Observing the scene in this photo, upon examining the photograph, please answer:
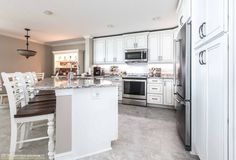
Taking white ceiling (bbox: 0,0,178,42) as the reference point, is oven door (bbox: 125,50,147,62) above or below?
below

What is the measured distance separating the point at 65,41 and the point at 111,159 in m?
6.35

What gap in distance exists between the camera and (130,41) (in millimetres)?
5348

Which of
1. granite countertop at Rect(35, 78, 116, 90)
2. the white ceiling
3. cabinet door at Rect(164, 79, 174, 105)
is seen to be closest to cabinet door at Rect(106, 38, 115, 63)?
the white ceiling

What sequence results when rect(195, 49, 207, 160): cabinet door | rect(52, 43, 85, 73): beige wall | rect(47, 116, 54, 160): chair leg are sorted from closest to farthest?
1. rect(195, 49, 207, 160): cabinet door
2. rect(47, 116, 54, 160): chair leg
3. rect(52, 43, 85, 73): beige wall

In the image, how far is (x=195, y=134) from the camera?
1.84 metres

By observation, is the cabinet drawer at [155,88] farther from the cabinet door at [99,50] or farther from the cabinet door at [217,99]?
the cabinet door at [217,99]

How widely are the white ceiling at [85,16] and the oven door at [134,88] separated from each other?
69.6 inches

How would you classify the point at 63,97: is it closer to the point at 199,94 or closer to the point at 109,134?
the point at 109,134

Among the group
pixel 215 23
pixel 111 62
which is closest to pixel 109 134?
pixel 215 23

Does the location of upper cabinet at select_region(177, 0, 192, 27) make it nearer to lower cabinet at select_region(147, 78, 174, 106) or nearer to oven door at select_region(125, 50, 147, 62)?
lower cabinet at select_region(147, 78, 174, 106)

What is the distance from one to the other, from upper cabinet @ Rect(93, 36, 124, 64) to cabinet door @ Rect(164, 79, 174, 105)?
6.26 feet

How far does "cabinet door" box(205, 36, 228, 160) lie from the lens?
3.21ft

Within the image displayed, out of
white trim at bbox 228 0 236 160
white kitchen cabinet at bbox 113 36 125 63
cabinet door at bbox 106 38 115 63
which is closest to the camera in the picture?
white trim at bbox 228 0 236 160

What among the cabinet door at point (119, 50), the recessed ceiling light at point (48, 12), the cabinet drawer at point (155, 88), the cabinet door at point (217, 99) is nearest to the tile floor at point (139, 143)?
the cabinet door at point (217, 99)
